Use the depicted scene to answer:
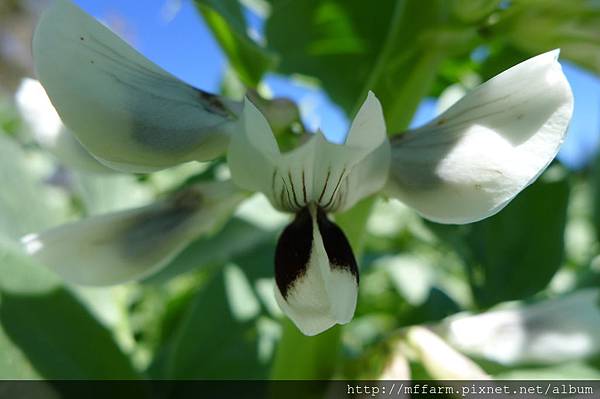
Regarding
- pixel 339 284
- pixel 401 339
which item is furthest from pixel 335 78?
pixel 339 284

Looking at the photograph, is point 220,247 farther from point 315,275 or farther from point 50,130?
point 315,275

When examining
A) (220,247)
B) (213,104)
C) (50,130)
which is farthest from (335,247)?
(220,247)

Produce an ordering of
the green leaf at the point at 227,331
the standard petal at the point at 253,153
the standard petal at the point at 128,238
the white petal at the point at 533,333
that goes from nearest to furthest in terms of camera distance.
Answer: the standard petal at the point at 253,153, the standard petal at the point at 128,238, the white petal at the point at 533,333, the green leaf at the point at 227,331

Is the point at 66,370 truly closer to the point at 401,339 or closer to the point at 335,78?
the point at 401,339

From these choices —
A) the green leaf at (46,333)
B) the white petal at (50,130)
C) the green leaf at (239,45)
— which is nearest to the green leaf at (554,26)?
the green leaf at (239,45)

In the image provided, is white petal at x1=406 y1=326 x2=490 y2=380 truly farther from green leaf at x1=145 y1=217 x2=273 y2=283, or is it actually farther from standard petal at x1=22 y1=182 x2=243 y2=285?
green leaf at x1=145 y1=217 x2=273 y2=283

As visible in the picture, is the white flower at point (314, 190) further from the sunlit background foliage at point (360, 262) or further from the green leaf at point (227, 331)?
the green leaf at point (227, 331)
